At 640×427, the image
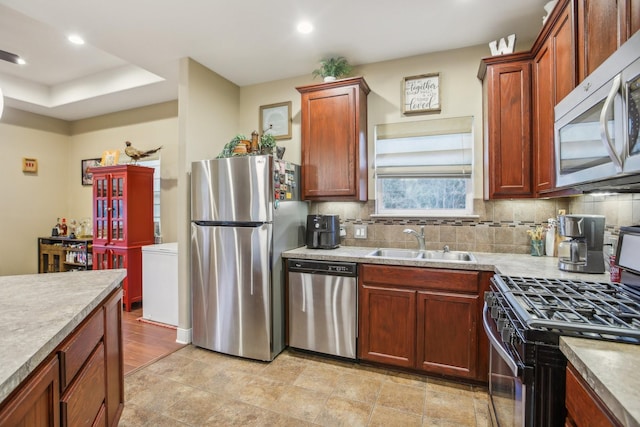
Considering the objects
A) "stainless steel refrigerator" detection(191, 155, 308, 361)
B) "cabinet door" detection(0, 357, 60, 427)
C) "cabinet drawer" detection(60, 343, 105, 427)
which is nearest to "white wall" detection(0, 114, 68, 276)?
"stainless steel refrigerator" detection(191, 155, 308, 361)

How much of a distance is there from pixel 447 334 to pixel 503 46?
230cm

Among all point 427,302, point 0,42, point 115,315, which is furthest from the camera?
point 0,42

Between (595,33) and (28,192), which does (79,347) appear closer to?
(595,33)

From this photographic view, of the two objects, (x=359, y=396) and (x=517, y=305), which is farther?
(x=359, y=396)

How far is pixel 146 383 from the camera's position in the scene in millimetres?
2326

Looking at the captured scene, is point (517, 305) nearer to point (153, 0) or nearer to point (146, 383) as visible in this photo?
point (146, 383)

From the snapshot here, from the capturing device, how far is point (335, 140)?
2.94m

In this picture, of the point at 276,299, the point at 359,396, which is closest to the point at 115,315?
the point at 276,299

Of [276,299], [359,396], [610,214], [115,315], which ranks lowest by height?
[359,396]

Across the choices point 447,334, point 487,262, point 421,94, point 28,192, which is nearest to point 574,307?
point 487,262

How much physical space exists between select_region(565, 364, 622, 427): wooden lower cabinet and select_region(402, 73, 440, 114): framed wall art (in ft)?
8.16

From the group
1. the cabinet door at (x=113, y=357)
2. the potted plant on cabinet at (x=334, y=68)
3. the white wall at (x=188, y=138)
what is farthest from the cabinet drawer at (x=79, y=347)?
the potted plant on cabinet at (x=334, y=68)

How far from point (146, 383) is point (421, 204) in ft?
8.97

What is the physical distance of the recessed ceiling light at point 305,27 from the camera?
251 centimetres
